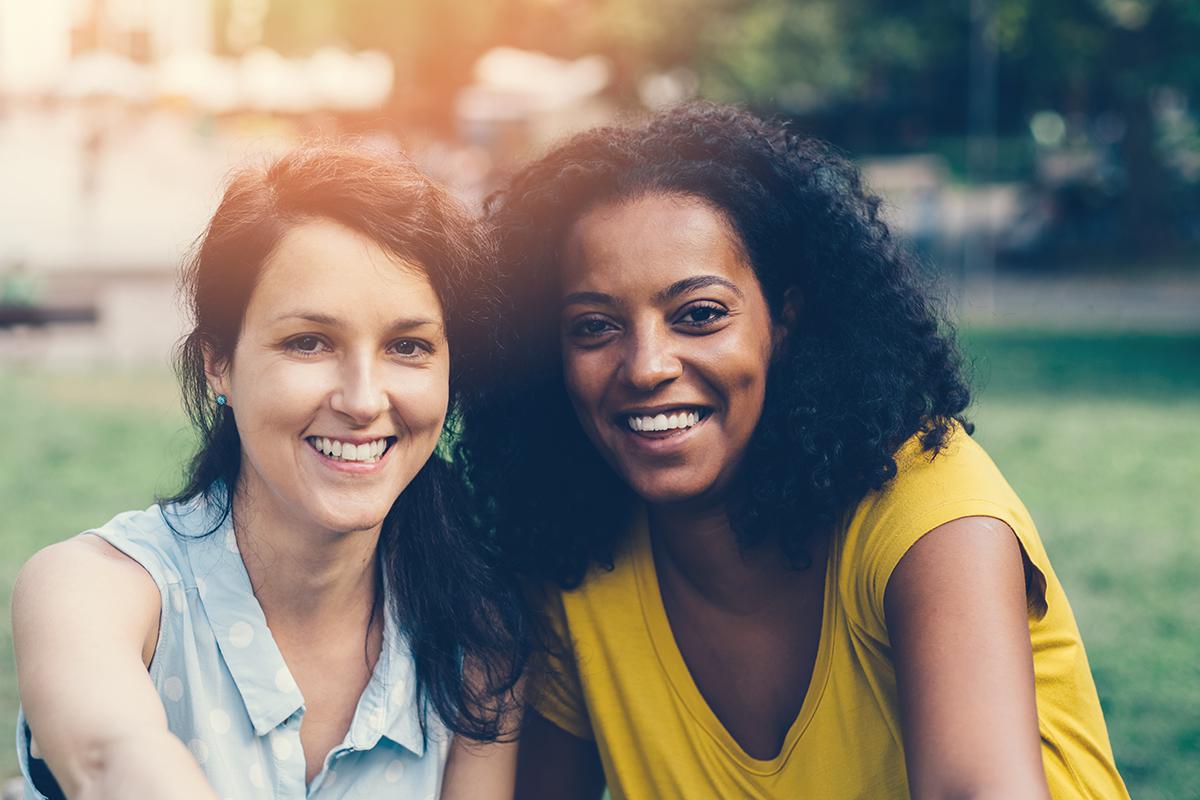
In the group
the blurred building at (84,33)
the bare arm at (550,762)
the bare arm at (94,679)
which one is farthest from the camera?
the blurred building at (84,33)

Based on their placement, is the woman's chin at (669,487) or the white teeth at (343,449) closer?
the white teeth at (343,449)

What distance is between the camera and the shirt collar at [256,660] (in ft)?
8.05

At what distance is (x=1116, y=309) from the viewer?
19.4 metres

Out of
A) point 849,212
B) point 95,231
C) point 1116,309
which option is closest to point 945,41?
point 1116,309

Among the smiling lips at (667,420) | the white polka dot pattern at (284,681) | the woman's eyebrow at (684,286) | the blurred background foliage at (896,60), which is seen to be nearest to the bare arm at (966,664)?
the smiling lips at (667,420)

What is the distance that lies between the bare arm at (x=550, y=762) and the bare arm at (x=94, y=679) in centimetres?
90

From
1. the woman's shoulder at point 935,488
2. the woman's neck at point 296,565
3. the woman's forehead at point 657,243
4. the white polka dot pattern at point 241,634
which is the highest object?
the woman's forehead at point 657,243

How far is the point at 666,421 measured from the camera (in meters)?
2.67

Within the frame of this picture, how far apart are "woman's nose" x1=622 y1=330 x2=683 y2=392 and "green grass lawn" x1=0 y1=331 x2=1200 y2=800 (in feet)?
2.78

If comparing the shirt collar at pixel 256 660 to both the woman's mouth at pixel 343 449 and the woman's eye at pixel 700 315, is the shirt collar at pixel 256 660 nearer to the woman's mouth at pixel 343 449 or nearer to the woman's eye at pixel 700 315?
the woman's mouth at pixel 343 449

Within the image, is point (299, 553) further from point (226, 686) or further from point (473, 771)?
point (473, 771)

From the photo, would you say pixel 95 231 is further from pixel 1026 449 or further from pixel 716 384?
pixel 716 384

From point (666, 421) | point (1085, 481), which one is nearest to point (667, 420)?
point (666, 421)

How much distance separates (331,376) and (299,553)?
13.7 inches
